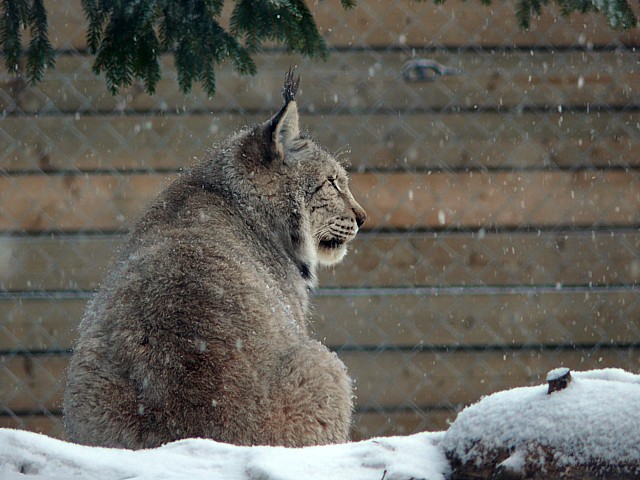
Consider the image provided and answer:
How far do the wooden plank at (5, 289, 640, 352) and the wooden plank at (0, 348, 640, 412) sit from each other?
2.6 inches

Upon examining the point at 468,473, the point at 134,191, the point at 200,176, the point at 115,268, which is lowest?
the point at 468,473

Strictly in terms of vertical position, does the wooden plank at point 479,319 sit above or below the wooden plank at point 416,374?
above

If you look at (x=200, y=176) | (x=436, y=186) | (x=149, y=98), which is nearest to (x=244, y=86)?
(x=149, y=98)

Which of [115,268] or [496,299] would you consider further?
[496,299]

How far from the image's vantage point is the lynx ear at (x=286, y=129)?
9.79 feet

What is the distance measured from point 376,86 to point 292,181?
1.55 meters

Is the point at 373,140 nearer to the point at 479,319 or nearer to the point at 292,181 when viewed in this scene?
the point at 479,319

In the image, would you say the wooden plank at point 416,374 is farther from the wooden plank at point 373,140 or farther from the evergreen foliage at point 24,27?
the evergreen foliage at point 24,27

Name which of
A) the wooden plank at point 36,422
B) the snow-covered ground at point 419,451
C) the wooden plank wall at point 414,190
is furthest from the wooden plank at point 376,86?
the snow-covered ground at point 419,451

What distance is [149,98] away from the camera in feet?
14.4

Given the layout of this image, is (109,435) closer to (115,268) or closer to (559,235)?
(115,268)

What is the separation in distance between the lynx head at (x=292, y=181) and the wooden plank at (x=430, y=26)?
1431mm

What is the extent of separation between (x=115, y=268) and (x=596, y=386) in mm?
1719

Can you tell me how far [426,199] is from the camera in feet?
14.5
